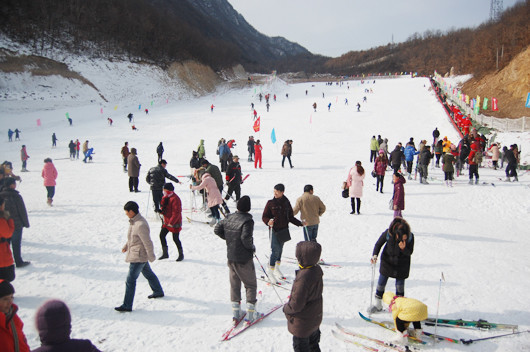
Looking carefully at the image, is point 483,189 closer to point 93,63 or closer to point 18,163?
point 18,163

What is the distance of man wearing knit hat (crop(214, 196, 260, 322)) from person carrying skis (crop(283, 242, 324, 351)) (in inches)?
46.3

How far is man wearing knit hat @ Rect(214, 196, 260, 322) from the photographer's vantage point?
4.31 m

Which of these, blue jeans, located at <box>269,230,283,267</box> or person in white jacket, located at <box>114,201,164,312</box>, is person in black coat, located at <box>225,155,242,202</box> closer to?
blue jeans, located at <box>269,230,283,267</box>

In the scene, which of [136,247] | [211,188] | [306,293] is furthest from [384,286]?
[211,188]

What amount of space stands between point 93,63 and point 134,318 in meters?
64.8

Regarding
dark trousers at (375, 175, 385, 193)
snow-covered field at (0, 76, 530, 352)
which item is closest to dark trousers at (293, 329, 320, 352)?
snow-covered field at (0, 76, 530, 352)

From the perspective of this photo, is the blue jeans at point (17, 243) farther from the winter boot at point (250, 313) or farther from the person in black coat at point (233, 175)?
the person in black coat at point (233, 175)

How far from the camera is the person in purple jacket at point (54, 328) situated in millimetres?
2158

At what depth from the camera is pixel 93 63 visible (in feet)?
193

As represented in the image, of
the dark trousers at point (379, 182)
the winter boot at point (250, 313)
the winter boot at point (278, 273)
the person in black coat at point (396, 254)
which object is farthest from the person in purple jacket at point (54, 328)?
the dark trousers at point (379, 182)

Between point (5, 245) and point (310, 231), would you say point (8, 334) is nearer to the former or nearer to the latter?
point (5, 245)

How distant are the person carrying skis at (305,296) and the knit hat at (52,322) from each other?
1.79 m

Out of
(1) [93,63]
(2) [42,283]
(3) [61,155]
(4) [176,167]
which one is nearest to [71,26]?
(1) [93,63]

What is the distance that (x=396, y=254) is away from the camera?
14.6 feet
